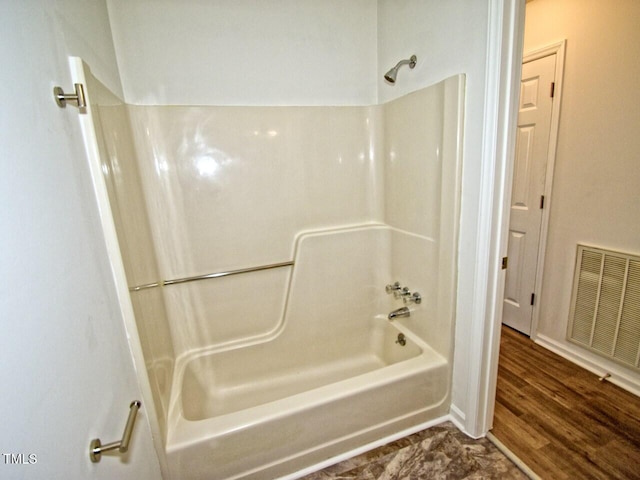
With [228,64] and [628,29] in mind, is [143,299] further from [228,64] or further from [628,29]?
[628,29]

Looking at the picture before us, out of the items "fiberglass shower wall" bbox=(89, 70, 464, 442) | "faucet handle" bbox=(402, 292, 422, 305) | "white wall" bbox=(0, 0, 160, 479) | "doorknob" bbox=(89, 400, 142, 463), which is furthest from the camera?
"faucet handle" bbox=(402, 292, 422, 305)

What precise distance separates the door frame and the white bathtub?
1148 millimetres

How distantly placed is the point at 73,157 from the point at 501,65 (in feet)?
4.84

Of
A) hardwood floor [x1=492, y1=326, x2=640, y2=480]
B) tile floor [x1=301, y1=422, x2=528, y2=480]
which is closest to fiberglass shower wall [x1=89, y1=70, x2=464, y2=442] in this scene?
tile floor [x1=301, y1=422, x2=528, y2=480]

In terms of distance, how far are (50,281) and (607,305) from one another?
266cm

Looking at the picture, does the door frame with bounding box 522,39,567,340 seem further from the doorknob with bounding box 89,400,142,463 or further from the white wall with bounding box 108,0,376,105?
the doorknob with bounding box 89,400,142,463

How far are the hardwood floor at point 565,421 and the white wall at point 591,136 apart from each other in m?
0.25

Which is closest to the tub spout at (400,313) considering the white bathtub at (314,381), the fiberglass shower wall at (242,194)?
the white bathtub at (314,381)

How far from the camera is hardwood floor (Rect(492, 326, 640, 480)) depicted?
1319mm

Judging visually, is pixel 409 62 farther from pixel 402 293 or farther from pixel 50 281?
pixel 50 281

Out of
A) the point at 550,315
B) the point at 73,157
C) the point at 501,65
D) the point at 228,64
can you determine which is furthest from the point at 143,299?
the point at 550,315

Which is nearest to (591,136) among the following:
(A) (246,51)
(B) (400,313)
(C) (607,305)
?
(C) (607,305)

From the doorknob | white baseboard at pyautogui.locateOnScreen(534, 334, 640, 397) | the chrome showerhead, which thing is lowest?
white baseboard at pyautogui.locateOnScreen(534, 334, 640, 397)

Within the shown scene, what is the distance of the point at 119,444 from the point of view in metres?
0.75
